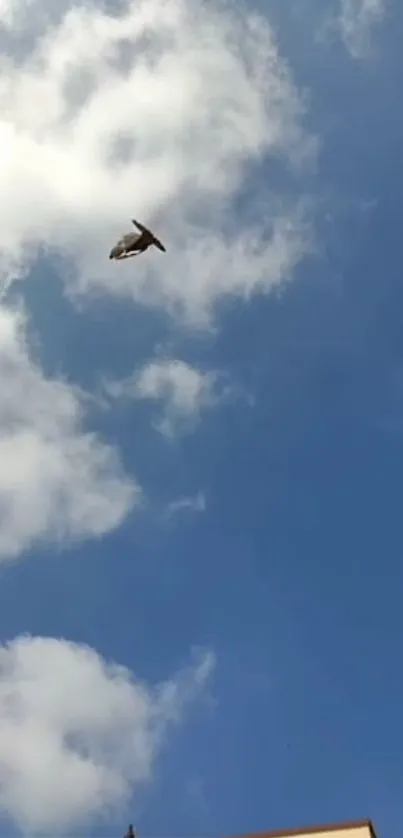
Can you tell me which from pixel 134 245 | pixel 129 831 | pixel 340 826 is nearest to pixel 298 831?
pixel 340 826

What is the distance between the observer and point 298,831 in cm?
4725

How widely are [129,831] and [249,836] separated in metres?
5.99

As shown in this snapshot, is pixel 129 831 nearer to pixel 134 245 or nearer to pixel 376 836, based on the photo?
pixel 376 836

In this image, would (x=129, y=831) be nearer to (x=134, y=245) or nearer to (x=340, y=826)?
(x=340, y=826)

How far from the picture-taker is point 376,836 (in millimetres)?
46625

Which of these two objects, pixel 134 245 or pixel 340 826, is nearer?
pixel 134 245

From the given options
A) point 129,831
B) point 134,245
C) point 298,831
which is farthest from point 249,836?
point 134,245

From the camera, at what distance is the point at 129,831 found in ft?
163

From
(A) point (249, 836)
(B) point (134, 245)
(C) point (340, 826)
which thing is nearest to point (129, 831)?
(A) point (249, 836)

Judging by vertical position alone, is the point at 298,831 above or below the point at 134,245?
below

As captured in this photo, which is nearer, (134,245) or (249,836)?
(134,245)

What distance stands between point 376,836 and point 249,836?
625cm

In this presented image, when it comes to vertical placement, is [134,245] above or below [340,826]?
above

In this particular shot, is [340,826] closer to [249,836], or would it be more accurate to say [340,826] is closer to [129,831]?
[249,836]
